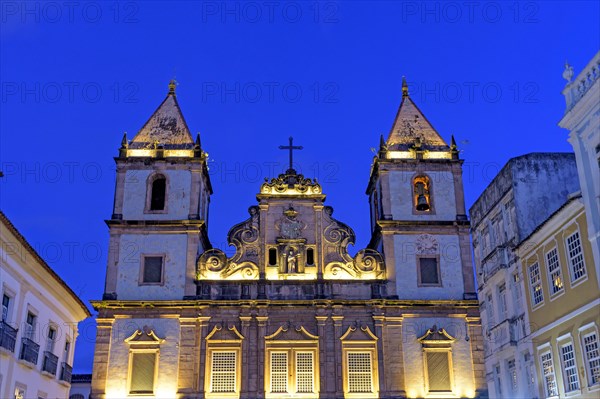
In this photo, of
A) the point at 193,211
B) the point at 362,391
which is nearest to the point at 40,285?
the point at 193,211

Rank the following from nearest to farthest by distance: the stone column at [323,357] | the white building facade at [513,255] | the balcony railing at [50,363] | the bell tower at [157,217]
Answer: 1. the white building facade at [513,255]
2. the balcony railing at [50,363]
3. the stone column at [323,357]
4. the bell tower at [157,217]

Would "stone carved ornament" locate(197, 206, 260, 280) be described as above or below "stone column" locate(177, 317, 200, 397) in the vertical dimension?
above

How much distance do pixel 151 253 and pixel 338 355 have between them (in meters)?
9.95

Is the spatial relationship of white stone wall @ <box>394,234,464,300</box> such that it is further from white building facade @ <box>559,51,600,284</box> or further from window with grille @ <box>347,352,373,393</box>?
white building facade @ <box>559,51,600,284</box>

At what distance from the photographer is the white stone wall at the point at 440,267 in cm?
3319

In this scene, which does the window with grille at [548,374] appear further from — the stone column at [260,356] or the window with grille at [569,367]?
the stone column at [260,356]

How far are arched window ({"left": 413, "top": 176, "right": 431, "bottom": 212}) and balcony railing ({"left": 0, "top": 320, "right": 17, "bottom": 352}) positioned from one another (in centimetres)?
1924

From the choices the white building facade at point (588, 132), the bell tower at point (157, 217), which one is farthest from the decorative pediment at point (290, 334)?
the white building facade at point (588, 132)

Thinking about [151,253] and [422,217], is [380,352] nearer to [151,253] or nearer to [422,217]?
[422,217]

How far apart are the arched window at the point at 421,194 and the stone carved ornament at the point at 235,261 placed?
26.3 feet

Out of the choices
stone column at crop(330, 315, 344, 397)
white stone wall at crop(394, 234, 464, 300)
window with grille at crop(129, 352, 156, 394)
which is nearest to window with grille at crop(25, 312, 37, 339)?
window with grille at crop(129, 352, 156, 394)

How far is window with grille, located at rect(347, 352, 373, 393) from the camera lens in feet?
104

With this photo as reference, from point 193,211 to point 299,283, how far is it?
244 inches

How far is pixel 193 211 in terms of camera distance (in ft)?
113
